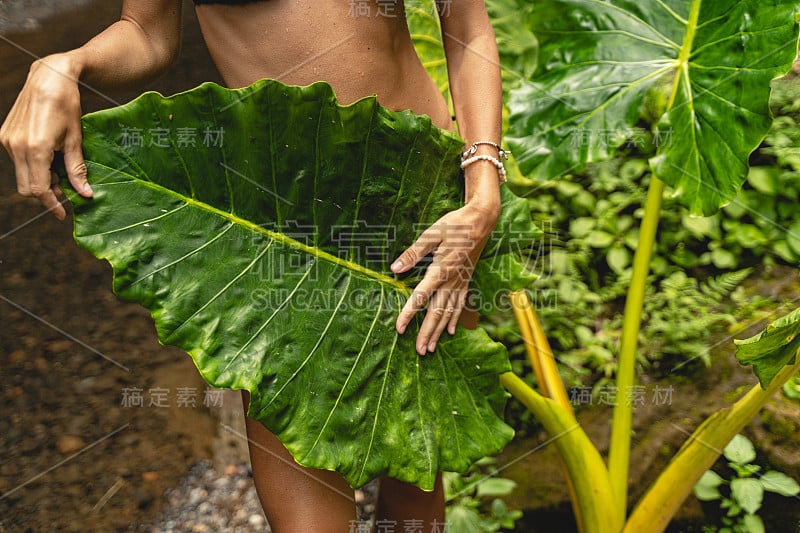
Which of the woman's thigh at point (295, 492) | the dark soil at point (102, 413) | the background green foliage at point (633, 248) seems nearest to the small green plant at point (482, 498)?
the dark soil at point (102, 413)

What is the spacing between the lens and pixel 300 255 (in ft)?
2.84

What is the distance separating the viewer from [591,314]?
2.02 m

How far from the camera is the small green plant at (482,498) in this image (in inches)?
61.9

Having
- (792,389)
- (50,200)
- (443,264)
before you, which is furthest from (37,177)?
(792,389)

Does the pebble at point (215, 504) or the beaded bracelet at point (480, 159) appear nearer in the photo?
the beaded bracelet at point (480, 159)

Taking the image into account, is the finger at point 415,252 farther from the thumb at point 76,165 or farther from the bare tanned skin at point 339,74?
the thumb at point 76,165

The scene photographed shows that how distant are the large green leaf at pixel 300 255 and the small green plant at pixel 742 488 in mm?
790

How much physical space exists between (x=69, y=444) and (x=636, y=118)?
156cm

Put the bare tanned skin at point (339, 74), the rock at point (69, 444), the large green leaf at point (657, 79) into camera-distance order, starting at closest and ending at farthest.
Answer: the bare tanned skin at point (339, 74) < the large green leaf at point (657, 79) < the rock at point (69, 444)

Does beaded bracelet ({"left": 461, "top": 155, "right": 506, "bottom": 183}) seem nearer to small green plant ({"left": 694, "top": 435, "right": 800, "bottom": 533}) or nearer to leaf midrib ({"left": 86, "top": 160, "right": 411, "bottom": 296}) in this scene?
leaf midrib ({"left": 86, "top": 160, "right": 411, "bottom": 296})

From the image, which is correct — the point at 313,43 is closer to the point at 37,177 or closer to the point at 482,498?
the point at 37,177

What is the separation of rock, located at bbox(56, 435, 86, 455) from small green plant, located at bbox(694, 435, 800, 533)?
1485mm

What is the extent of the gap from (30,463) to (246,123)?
4.50ft

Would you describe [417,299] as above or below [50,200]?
below
